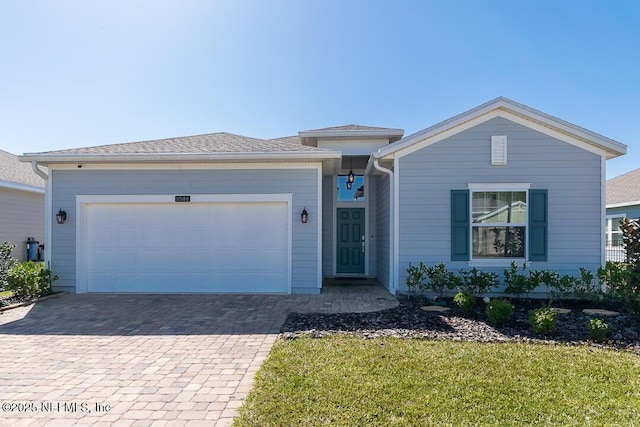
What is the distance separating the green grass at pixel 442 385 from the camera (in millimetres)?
2814

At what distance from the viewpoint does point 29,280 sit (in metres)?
7.46

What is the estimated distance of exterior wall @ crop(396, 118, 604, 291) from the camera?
7.68m

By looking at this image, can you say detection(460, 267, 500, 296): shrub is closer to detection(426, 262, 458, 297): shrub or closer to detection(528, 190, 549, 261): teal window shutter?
detection(426, 262, 458, 297): shrub

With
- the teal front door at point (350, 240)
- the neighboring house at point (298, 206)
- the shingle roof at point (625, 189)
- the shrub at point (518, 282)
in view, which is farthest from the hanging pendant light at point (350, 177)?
the shingle roof at point (625, 189)

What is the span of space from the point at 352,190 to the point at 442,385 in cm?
796

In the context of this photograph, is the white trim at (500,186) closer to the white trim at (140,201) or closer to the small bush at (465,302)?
the small bush at (465,302)

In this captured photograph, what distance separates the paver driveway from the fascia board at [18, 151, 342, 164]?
303 centimetres

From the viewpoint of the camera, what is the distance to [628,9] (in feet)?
28.1

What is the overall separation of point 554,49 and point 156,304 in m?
12.1

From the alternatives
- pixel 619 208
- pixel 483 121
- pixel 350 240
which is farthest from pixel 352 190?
pixel 619 208

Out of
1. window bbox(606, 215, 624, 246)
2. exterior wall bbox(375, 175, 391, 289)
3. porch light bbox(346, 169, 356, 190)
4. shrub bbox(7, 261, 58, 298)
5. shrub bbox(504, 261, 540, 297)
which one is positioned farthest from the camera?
window bbox(606, 215, 624, 246)

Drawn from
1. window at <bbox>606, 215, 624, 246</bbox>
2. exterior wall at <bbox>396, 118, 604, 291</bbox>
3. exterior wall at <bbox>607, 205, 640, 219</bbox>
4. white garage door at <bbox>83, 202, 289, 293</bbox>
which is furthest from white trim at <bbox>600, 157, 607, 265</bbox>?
window at <bbox>606, 215, 624, 246</bbox>

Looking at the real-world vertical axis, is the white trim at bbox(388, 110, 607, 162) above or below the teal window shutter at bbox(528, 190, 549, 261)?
above

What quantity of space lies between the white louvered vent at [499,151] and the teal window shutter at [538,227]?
1.04m
